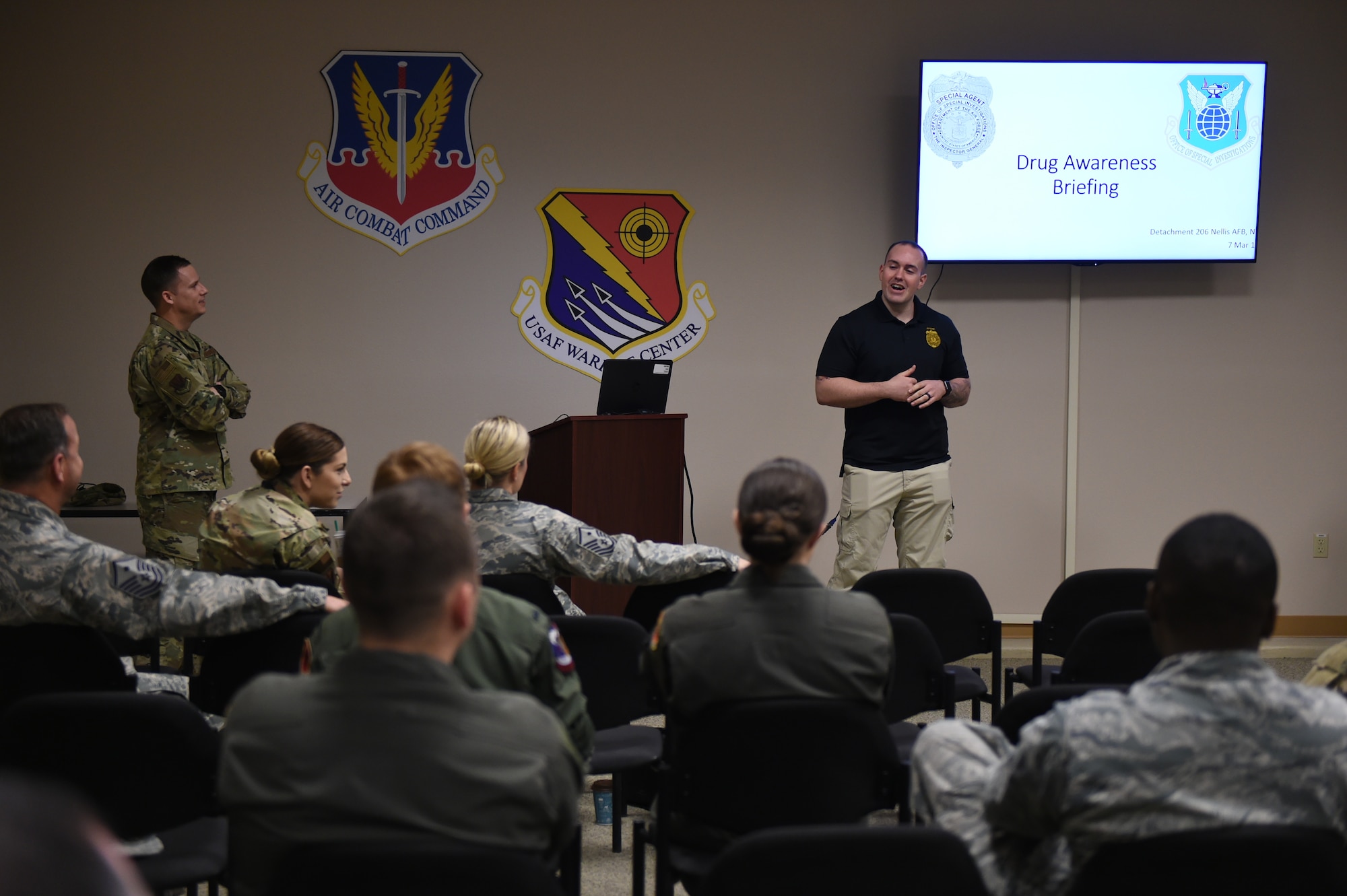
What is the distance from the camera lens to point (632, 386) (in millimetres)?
4344

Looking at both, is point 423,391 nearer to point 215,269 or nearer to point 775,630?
point 215,269

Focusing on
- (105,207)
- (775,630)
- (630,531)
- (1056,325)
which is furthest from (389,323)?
(775,630)

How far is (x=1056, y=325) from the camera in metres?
5.76

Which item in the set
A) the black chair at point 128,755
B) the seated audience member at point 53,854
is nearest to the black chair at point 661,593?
the black chair at point 128,755

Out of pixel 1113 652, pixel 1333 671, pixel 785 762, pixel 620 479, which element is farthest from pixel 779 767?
pixel 620 479

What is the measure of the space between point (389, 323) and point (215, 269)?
0.90 meters

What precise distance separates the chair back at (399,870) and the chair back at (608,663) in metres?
1.24

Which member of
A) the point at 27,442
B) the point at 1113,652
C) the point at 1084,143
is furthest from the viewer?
the point at 1084,143

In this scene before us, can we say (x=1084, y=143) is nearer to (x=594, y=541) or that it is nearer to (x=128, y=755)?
(x=594, y=541)

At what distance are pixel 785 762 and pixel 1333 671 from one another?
3.01 feet

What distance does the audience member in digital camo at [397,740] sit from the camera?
1232 millimetres

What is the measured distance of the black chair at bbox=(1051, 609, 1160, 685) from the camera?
262 centimetres

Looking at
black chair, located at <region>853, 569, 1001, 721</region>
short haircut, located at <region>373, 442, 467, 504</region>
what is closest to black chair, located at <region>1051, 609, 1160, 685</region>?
black chair, located at <region>853, 569, 1001, 721</region>

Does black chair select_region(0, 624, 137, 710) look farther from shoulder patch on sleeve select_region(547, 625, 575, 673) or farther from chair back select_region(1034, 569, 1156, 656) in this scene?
chair back select_region(1034, 569, 1156, 656)
